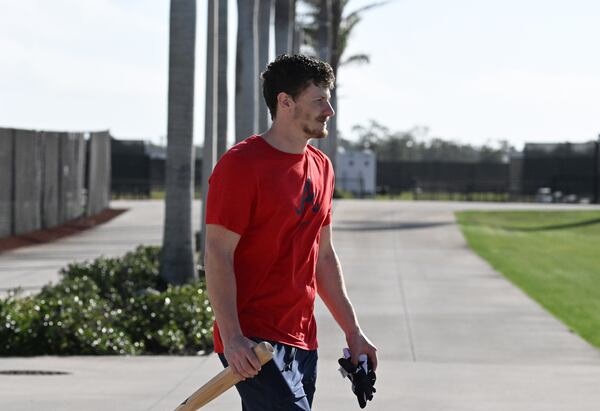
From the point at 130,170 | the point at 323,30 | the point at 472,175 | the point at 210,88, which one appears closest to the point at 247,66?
the point at 210,88

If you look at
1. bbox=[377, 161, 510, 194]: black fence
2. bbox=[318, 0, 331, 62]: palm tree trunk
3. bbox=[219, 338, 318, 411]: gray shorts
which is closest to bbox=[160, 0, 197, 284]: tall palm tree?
bbox=[219, 338, 318, 411]: gray shorts

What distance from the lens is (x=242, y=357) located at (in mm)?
4711

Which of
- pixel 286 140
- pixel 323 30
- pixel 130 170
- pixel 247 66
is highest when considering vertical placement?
pixel 323 30

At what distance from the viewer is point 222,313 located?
192 inches

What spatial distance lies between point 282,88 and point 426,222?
1331 inches

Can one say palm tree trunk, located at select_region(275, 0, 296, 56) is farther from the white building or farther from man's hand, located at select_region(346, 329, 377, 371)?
the white building

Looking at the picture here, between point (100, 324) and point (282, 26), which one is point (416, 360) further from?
point (282, 26)

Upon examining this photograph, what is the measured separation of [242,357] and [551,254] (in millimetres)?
25063

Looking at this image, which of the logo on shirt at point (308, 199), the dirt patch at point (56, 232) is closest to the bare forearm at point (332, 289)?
the logo on shirt at point (308, 199)

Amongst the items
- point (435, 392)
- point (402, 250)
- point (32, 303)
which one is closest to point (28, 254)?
point (402, 250)

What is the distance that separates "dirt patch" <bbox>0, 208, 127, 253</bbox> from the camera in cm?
2755

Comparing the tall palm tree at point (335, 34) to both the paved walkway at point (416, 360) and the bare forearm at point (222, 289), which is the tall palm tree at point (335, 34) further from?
the bare forearm at point (222, 289)

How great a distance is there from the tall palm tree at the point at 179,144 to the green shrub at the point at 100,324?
2.31 metres

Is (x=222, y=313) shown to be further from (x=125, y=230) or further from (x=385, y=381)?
(x=125, y=230)
